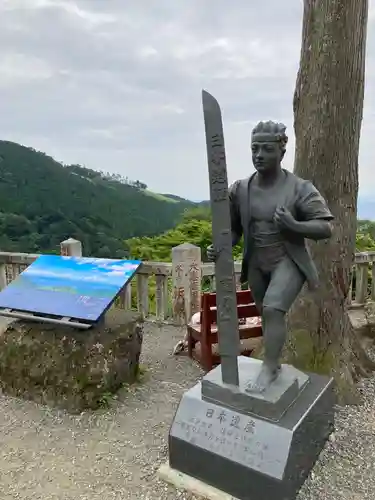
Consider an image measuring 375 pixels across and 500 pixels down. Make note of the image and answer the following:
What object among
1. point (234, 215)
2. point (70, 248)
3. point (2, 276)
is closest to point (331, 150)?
point (234, 215)

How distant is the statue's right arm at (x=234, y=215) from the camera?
328cm

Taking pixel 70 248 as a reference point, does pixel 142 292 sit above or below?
below

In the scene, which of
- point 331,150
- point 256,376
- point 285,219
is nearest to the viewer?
point 285,219

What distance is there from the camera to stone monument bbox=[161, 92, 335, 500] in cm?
296

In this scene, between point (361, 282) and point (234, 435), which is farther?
point (361, 282)

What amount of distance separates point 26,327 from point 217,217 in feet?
9.56

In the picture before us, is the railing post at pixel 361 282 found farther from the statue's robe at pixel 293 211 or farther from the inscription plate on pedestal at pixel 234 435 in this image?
the inscription plate on pedestal at pixel 234 435

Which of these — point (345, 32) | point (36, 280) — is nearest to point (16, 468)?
point (36, 280)

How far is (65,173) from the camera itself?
14.0 m

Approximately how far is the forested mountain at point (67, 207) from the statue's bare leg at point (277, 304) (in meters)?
7.68

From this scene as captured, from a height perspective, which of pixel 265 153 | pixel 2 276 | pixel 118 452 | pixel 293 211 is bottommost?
pixel 118 452

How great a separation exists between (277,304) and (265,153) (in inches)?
40.5

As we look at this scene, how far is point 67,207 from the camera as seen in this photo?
12.2 metres

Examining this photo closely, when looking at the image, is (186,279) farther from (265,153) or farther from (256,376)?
(265,153)
